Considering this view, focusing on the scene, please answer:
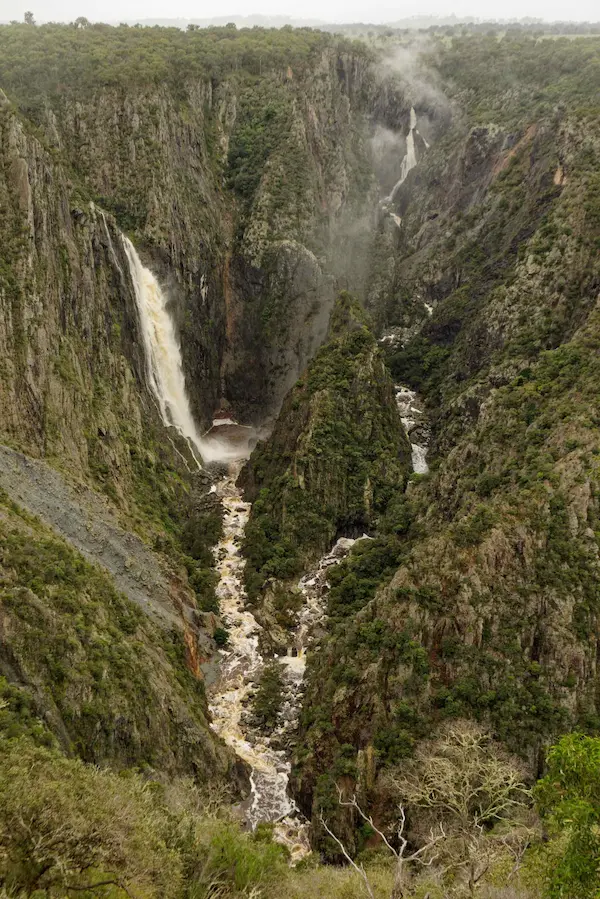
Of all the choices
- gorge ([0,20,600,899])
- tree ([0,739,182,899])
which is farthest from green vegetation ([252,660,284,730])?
tree ([0,739,182,899])

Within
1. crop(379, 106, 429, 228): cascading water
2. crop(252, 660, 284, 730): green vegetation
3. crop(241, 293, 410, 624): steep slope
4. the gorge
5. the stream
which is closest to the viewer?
the gorge

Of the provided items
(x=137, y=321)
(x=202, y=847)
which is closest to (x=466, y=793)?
(x=202, y=847)

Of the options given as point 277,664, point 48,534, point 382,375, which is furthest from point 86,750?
point 382,375

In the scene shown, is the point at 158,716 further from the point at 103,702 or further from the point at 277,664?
the point at 277,664

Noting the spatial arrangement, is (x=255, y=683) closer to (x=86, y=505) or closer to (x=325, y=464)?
(x=86, y=505)

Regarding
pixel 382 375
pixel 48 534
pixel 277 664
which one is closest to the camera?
pixel 48 534

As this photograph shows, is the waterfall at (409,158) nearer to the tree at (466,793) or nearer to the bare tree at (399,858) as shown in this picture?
the tree at (466,793)

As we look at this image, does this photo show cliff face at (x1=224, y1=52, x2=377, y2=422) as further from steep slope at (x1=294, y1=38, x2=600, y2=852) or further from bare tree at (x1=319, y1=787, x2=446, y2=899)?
bare tree at (x1=319, y1=787, x2=446, y2=899)
